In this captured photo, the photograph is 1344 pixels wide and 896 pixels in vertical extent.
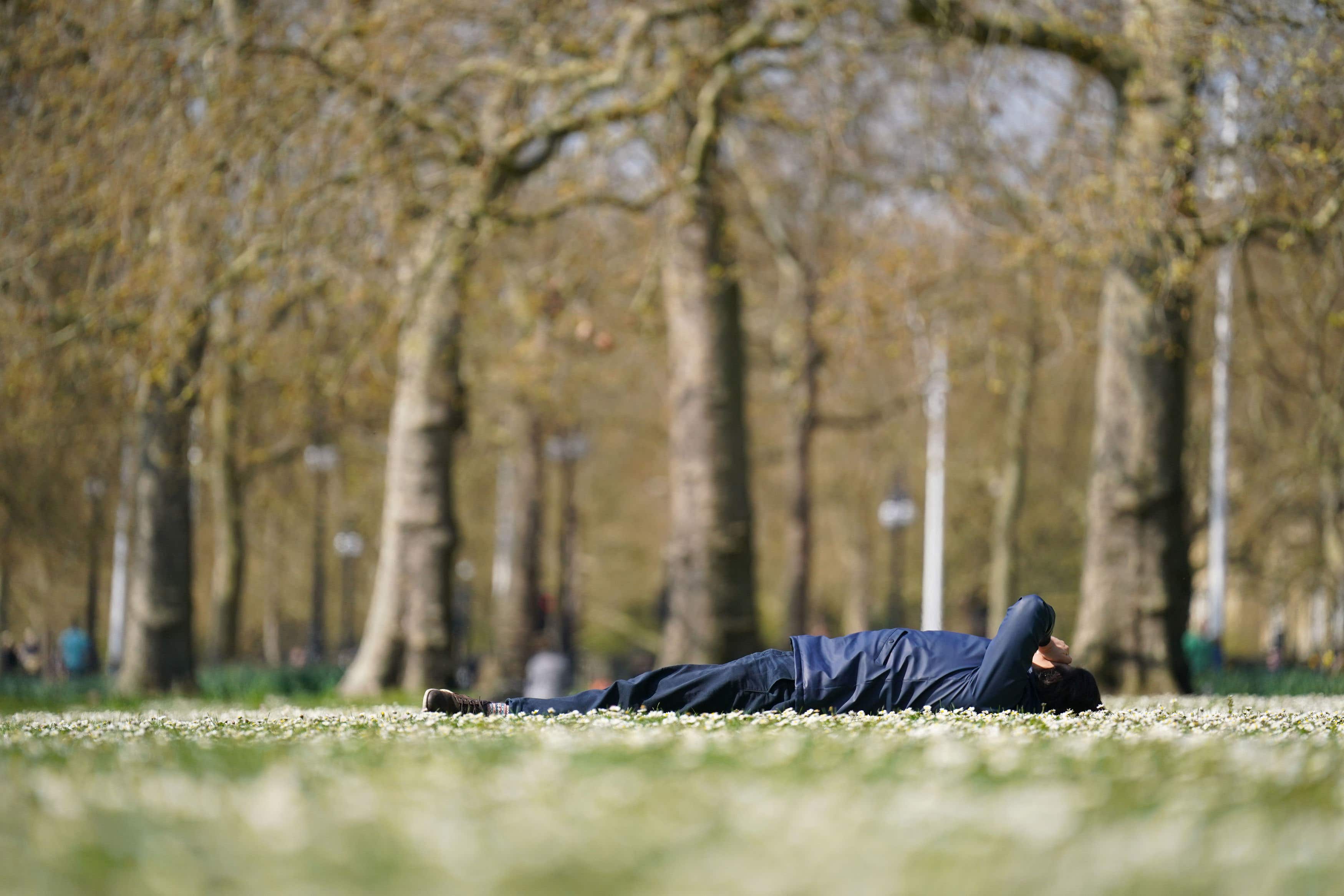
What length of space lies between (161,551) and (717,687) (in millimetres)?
9279

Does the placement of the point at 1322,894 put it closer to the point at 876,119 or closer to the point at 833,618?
the point at 876,119

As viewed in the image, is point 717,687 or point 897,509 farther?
point 897,509

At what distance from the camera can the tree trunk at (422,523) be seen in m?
15.0

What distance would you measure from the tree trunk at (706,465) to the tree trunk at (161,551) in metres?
4.78

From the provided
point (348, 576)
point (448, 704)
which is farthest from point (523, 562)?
point (348, 576)

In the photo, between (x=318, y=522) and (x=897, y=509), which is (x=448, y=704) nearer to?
(x=897, y=509)

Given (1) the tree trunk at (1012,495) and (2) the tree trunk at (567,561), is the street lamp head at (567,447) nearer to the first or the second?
(2) the tree trunk at (567,561)

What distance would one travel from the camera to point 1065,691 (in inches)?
297

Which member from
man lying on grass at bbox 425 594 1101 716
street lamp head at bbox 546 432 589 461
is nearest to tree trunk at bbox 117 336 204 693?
man lying on grass at bbox 425 594 1101 716

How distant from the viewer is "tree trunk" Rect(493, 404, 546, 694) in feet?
Result: 77.4

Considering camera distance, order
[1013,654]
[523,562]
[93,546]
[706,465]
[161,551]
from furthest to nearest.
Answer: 1. [523,562]
2. [93,546]
3. [161,551]
4. [706,465]
5. [1013,654]

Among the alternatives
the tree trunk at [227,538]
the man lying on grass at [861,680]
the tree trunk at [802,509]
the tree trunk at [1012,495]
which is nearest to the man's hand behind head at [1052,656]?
the man lying on grass at [861,680]

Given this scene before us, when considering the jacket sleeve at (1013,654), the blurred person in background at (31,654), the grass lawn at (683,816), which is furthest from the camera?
the blurred person in background at (31,654)

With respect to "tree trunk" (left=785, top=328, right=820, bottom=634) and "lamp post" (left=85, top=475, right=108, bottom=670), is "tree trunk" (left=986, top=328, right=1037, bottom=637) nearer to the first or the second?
"tree trunk" (left=785, top=328, right=820, bottom=634)
